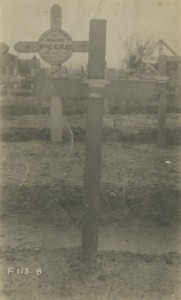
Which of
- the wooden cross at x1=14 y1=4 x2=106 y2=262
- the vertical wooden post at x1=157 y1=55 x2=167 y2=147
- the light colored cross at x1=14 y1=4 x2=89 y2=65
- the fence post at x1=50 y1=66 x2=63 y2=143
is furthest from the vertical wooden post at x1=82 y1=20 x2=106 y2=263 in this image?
the fence post at x1=50 y1=66 x2=63 y2=143

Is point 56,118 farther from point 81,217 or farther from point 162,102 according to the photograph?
point 81,217

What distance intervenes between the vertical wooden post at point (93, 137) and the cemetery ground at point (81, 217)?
29 cm

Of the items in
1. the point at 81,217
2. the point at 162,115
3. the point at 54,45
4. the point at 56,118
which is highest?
the point at 54,45

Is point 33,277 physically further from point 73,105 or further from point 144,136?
point 73,105

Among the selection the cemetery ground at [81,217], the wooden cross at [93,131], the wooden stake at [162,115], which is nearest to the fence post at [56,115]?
the cemetery ground at [81,217]

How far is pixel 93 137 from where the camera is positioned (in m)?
3.43

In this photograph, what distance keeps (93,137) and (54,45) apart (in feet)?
13.2

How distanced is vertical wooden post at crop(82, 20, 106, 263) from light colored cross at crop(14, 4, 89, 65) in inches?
146

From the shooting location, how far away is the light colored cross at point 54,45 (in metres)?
6.93

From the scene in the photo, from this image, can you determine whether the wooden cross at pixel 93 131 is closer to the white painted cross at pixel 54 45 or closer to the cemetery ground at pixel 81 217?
the cemetery ground at pixel 81 217

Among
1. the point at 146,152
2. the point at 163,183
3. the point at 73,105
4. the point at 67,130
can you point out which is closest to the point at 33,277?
the point at 163,183

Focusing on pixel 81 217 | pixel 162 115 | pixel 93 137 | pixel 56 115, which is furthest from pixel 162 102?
pixel 93 137

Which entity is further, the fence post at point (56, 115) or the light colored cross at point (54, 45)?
the fence post at point (56, 115)

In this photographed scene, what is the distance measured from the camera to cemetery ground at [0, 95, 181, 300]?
346 cm
